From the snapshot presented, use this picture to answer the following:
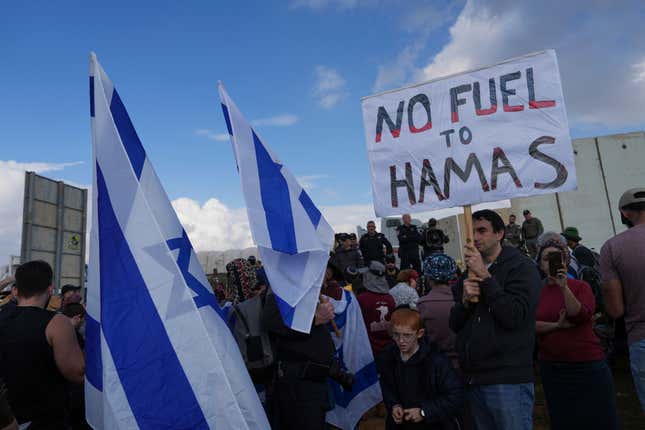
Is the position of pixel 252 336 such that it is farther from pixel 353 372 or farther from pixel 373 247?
pixel 373 247

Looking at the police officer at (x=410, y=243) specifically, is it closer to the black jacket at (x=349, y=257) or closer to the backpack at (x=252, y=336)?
the black jacket at (x=349, y=257)

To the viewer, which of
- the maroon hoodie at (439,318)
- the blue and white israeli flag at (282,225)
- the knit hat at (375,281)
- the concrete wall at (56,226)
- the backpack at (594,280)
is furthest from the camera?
the concrete wall at (56,226)

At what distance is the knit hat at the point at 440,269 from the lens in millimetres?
4012

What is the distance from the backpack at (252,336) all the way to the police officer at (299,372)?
68 millimetres

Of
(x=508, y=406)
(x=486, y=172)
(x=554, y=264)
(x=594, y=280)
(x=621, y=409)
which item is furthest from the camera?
(x=594, y=280)

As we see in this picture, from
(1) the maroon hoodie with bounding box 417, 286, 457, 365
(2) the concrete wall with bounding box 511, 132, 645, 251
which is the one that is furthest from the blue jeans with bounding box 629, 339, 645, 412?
(2) the concrete wall with bounding box 511, 132, 645, 251

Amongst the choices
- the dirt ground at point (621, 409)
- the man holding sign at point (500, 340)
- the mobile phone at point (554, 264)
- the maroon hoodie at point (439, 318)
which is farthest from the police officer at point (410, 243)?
the man holding sign at point (500, 340)

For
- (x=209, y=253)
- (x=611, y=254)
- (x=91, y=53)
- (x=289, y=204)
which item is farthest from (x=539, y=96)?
(x=209, y=253)

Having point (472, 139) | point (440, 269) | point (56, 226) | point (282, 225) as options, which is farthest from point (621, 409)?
point (56, 226)

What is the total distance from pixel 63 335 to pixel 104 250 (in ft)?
2.25

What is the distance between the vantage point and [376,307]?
5.18m

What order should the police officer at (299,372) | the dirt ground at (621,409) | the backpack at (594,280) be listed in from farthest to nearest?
the backpack at (594,280) → the dirt ground at (621,409) → the police officer at (299,372)

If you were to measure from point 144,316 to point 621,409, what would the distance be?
205 inches

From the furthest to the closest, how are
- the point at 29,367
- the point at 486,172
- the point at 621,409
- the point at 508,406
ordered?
the point at 621,409 < the point at 486,172 < the point at 29,367 < the point at 508,406
